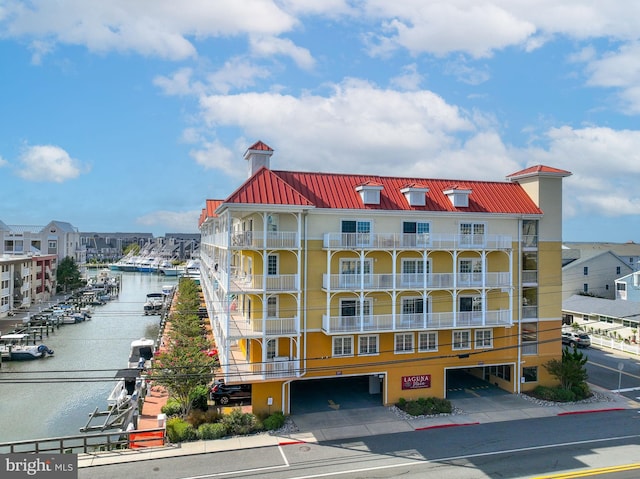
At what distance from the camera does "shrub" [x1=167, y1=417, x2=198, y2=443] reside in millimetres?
22500

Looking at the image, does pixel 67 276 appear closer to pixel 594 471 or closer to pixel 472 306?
pixel 472 306

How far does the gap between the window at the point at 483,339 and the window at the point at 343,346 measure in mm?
8114

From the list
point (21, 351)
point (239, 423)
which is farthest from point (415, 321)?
point (21, 351)

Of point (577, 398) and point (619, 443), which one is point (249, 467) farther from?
point (577, 398)

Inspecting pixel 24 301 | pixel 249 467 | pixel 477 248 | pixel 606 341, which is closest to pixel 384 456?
pixel 249 467

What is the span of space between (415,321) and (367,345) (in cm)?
305

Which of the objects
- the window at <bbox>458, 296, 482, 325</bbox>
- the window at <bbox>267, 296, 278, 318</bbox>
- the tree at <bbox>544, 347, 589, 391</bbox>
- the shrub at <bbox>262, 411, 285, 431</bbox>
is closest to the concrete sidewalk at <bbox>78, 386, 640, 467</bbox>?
the shrub at <bbox>262, 411, 285, 431</bbox>

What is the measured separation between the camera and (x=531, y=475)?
18.8m

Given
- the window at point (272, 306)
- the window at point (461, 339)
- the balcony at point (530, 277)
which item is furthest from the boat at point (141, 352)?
the balcony at point (530, 277)

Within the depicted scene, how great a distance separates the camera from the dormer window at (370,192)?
90.2ft

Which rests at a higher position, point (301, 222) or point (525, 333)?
point (301, 222)

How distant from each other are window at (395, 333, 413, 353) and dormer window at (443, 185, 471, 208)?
8426 millimetres

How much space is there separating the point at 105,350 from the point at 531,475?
41.1 meters

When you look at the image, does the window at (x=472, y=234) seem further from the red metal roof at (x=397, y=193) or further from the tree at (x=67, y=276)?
the tree at (x=67, y=276)
